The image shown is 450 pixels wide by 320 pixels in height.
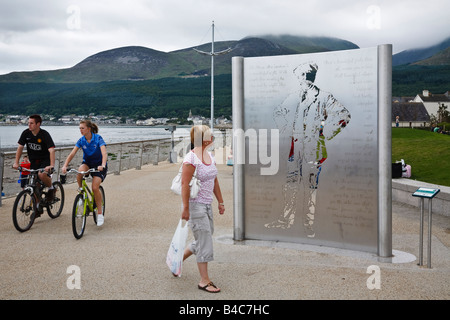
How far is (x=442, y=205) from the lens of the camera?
28.6 ft

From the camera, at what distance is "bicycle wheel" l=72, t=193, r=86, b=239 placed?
7.01 metres

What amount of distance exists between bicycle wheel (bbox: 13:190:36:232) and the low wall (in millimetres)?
6637

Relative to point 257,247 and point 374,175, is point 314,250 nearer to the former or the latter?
point 257,247

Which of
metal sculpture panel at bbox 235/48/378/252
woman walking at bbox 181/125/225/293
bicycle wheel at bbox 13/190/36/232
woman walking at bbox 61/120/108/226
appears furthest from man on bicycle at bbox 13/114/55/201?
woman walking at bbox 181/125/225/293

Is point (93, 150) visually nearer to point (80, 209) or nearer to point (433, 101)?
point (80, 209)

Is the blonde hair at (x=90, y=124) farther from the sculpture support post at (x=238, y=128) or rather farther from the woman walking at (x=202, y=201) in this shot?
the woman walking at (x=202, y=201)

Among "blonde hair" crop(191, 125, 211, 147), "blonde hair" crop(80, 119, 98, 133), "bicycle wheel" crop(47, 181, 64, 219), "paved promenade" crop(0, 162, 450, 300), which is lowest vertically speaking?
"paved promenade" crop(0, 162, 450, 300)

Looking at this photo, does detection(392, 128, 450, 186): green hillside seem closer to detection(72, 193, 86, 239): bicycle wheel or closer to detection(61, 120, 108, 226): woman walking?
detection(61, 120, 108, 226): woman walking

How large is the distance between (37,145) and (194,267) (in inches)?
152

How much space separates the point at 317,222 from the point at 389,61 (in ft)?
6.95

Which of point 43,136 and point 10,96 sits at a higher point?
point 10,96

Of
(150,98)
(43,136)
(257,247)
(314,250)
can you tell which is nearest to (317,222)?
(314,250)

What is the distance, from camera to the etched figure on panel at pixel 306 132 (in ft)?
20.4
